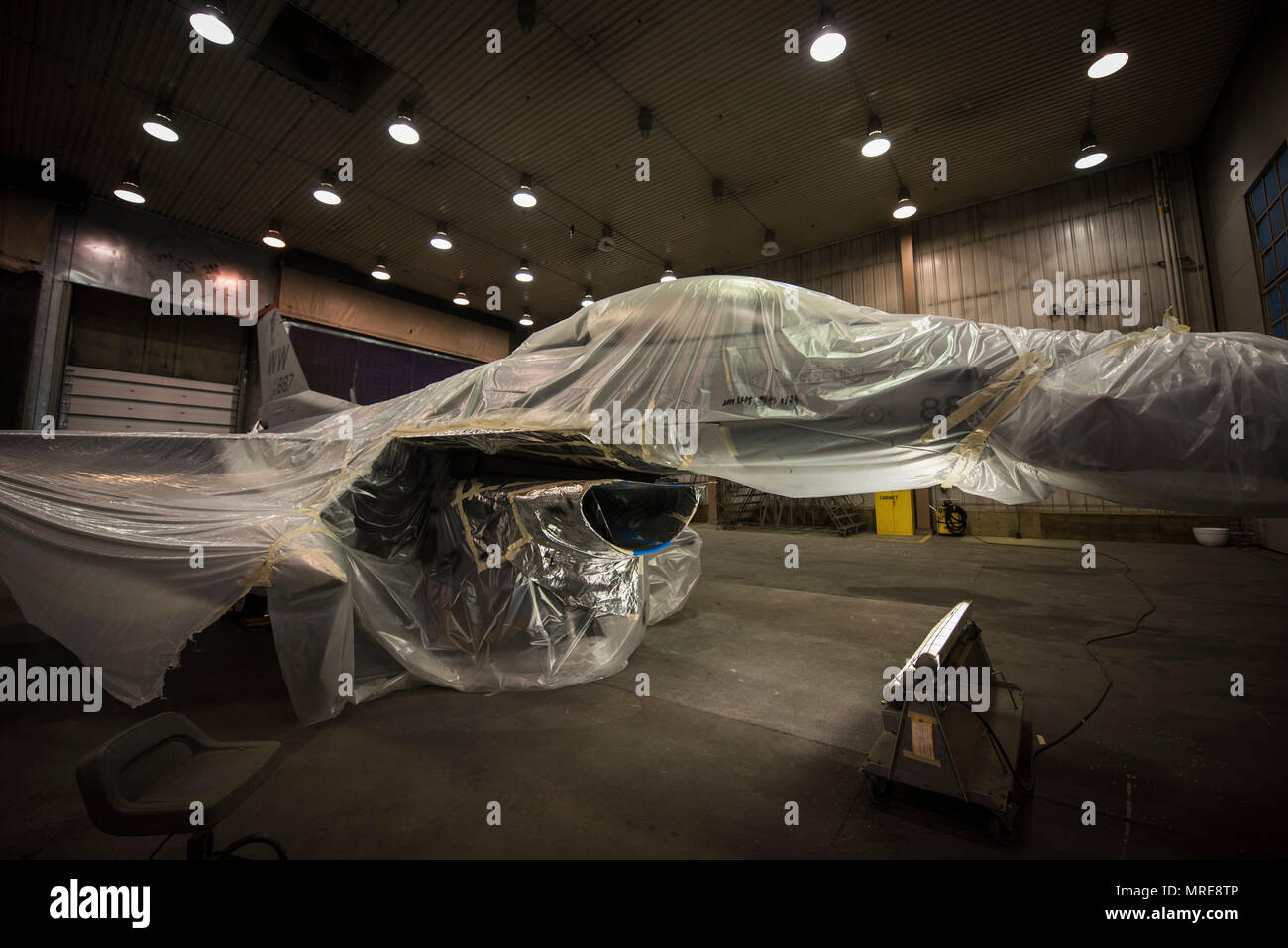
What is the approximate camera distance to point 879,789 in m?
1.92

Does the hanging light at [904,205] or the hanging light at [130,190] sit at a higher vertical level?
the hanging light at [904,205]

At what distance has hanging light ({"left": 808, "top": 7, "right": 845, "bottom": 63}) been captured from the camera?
17.4 ft

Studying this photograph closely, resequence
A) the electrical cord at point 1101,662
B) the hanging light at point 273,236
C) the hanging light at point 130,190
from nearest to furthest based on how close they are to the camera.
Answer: the electrical cord at point 1101,662, the hanging light at point 130,190, the hanging light at point 273,236

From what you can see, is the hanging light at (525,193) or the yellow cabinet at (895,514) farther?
the yellow cabinet at (895,514)

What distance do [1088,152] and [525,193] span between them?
9.54m

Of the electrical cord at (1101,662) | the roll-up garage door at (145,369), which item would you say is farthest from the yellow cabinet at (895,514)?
the roll-up garage door at (145,369)

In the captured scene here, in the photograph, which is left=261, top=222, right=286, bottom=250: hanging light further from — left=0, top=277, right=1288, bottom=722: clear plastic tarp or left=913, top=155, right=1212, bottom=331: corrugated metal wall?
left=913, top=155, right=1212, bottom=331: corrugated metal wall

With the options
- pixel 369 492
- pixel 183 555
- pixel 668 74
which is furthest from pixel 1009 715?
pixel 668 74

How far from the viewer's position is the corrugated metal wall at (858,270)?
11.3 meters

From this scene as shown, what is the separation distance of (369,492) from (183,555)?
1.08m

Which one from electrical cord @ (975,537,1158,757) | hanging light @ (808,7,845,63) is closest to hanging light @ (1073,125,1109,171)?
hanging light @ (808,7,845,63)

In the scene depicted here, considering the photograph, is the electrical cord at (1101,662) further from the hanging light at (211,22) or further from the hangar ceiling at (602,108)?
the hanging light at (211,22)

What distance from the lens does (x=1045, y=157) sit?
345 inches

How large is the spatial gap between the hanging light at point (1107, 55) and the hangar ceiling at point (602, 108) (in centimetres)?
17
